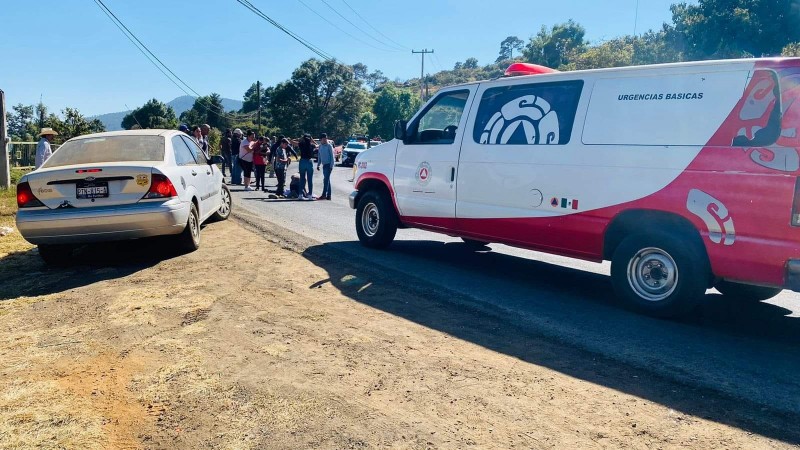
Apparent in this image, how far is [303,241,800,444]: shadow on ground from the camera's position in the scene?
3.42 m

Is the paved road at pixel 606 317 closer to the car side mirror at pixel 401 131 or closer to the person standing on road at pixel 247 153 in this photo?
the car side mirror at pixel 401 131

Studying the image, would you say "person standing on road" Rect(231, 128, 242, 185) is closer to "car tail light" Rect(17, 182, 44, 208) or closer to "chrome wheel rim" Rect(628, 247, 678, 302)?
"car tail light" Rect(17, 182, 44, 208)

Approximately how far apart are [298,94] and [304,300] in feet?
252

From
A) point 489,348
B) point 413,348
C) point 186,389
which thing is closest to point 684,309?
point 489,348

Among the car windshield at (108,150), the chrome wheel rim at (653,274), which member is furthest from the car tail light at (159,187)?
the chrome wheel rim at (653,274)

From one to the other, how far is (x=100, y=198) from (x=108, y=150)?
994 mm

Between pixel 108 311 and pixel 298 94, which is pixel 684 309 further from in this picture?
pixel 298 94

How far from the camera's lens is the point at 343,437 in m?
2.97

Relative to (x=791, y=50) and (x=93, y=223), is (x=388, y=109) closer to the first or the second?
(x=791, y=50)

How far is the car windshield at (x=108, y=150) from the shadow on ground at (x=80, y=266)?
122cm

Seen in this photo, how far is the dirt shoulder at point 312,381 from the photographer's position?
302 centimetres

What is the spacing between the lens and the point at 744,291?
19.3 ft

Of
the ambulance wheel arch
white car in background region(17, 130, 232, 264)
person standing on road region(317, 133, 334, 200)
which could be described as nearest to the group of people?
person standing on road region(317, 133, 334, 200)

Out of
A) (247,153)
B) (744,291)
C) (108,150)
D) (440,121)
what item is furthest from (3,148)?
(744,291)
